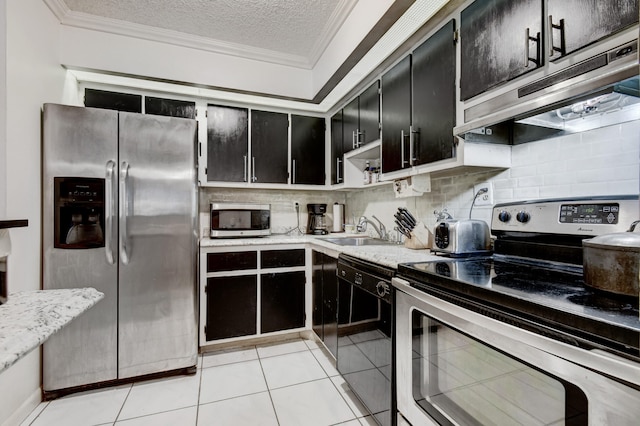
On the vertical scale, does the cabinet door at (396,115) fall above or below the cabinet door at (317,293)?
above

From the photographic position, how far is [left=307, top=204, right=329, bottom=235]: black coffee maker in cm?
324

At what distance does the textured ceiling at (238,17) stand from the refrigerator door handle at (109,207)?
1.16m

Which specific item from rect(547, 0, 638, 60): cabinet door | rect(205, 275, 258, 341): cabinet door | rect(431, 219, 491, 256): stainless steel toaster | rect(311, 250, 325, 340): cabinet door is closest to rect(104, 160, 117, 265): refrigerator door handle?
rect(205, 275, 258, 341): cabinet door

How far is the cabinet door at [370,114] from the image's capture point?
233cm

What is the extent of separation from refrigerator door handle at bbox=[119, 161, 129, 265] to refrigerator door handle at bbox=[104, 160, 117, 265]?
0.16ft

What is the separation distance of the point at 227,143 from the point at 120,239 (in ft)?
4.29

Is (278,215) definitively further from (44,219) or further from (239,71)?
(44,219)

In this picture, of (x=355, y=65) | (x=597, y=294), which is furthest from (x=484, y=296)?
(x=355, y=65)

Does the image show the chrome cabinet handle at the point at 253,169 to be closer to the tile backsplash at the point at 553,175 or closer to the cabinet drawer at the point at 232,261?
the cabinet drawer at the point at 232,261

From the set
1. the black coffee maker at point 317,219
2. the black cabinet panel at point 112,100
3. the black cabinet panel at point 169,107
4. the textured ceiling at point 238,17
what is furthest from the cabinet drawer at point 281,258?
the textured ceiling at point 238,17

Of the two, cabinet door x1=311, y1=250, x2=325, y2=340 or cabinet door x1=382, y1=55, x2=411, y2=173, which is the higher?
cabinet door x1=382, y1=55, x2=411, y2=173

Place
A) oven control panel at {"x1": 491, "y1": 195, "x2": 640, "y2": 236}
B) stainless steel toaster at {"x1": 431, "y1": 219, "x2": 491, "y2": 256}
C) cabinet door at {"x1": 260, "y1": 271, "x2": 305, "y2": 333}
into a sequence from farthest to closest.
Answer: cabinet door at {"x1": 260, "y1": 271, "x2": 305, "y2": 333}, stainless steel toaster at {"x1": 431, "y1": 219, "x2": 491, "y2": 256}, oven control panel at {"x1": 491, "y1": 195, "x2": 640, "y2": 236}

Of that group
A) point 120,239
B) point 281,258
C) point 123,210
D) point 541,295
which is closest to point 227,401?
point 281,258

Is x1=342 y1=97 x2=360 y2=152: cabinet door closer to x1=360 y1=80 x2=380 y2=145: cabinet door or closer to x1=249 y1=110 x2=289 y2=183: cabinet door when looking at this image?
x1=360 y1=80 x2=380 y2=145: cabinet door
